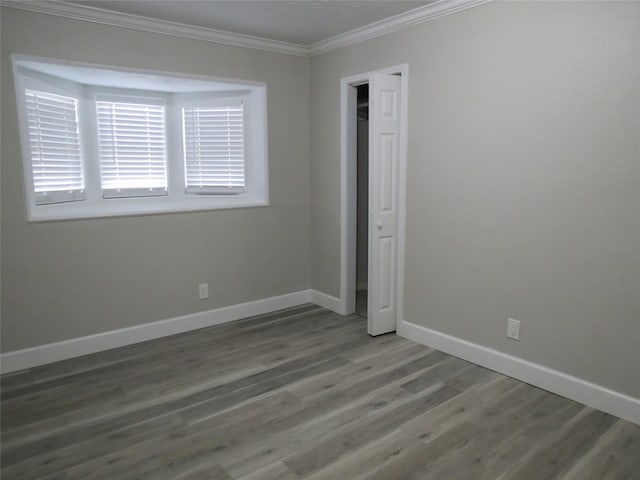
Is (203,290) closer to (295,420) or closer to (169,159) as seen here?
(169,159)

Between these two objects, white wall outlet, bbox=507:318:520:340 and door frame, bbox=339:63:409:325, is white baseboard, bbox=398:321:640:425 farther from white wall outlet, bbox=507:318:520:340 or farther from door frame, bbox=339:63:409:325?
door frame, bbox=339:63:409:325

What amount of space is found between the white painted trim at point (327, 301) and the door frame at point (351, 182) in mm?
29

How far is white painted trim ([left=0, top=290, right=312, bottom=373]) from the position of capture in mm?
3242

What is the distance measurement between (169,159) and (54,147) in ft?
3.24

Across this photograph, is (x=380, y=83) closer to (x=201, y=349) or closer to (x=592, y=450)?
(x=201, y=349)

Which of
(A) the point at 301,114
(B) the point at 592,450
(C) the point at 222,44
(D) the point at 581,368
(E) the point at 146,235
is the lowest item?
(B) the point at 592,450

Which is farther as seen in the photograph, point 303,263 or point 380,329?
point 303,263

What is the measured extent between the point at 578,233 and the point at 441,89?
54.2 inches

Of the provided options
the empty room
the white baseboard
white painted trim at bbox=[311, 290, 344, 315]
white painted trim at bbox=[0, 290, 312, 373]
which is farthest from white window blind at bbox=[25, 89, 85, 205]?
the white baseboard

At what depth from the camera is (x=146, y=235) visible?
12.1 feet

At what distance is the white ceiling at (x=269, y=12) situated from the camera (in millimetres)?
3127

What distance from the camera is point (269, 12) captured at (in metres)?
3.30

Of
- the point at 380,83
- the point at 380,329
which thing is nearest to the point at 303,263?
the point at 380,329

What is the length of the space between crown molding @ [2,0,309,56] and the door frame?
2.32 feet
